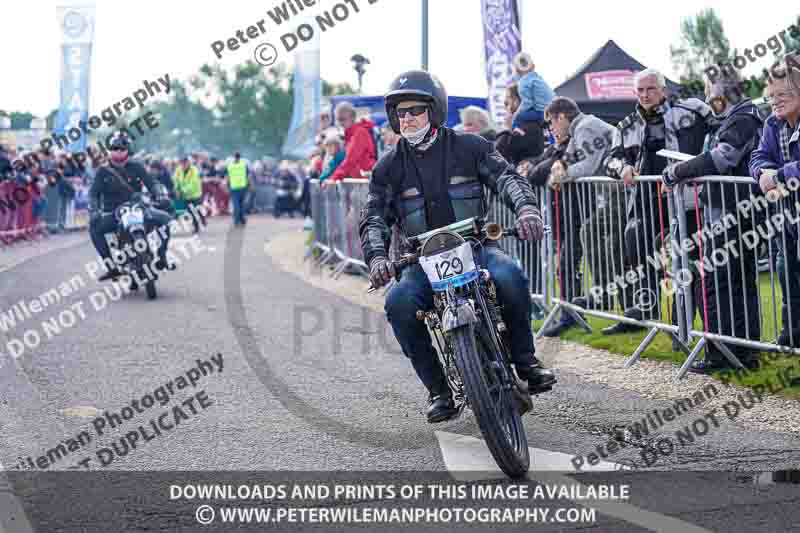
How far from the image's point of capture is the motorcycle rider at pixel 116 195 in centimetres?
1327

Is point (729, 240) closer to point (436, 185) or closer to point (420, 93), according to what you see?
point (436, 185)

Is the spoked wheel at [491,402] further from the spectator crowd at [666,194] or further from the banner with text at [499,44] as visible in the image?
the banner with text at [499,44]

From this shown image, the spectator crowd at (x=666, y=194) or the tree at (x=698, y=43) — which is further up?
the tree at (x=698, y=43)

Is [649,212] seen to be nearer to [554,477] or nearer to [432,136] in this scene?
[432,136]

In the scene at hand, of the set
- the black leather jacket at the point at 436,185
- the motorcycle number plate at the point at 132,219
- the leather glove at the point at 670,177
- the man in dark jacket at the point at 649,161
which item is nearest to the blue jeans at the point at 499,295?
the black leather jacket at the point at 436,185

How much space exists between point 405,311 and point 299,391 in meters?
1.96

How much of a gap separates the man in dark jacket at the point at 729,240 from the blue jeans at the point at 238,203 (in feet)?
78.6

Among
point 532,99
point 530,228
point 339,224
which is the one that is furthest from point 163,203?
point 530,228

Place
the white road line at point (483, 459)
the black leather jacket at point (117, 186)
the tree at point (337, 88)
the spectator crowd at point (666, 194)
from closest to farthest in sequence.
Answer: the white road line at point (483, 459), the spectator crowd at point (666, 194), the black leather jacket at point (117, 186), the tree at point (337, 88)

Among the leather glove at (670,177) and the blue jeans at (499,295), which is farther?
the leather glove at (670,177)

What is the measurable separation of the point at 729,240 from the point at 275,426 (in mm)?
3152

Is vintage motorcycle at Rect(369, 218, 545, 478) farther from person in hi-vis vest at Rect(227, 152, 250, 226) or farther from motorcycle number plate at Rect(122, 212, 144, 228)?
person in hi-vis vest at Rect(227, 152, 250, 226)

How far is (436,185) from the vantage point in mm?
5656

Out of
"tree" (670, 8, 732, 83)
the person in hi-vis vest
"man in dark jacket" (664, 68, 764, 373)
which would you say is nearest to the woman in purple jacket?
"man in dark jacket" (664, 68, 764, 373)
